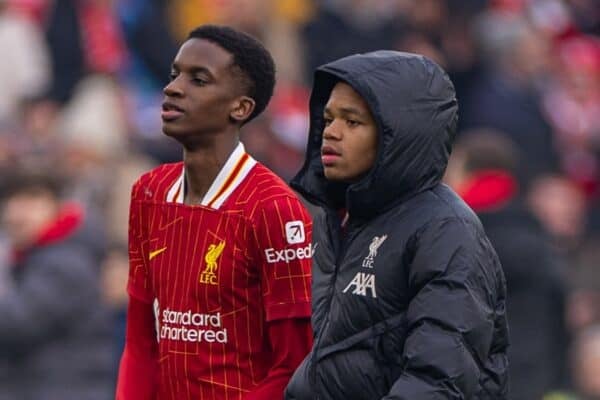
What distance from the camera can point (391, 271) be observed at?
588 centimetres

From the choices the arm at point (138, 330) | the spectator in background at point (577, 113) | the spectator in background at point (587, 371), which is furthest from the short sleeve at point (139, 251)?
the spectator in background at point (577, 113)

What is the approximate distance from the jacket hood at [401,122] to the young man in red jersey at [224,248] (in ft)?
2.00

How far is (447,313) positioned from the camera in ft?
18.6

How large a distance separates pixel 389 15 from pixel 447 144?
11113 millimetres

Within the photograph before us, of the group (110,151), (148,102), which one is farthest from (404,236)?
(148,102)

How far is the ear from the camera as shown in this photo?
6723 mm

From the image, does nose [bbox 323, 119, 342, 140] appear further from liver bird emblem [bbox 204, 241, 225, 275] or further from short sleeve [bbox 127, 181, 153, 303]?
short sleeve [bbox 127, 181, 153, 303]

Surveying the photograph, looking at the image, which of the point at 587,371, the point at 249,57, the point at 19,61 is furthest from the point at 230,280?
the point at 19,61

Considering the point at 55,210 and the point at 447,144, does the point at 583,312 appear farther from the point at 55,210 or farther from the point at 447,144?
the point at 447,144

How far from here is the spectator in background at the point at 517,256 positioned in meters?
9.95

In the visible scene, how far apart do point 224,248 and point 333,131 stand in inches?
30.1

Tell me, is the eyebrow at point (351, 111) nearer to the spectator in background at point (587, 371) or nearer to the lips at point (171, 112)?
the lips at point (171, 112)

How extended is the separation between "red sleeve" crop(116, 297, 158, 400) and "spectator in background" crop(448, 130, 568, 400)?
10.7 feet

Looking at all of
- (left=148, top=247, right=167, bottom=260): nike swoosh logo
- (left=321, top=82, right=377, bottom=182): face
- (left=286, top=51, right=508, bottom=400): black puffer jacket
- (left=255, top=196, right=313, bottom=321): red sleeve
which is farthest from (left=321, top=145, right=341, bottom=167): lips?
(left=148, top=247, right=167, bottom=260): nike swoosh logo
